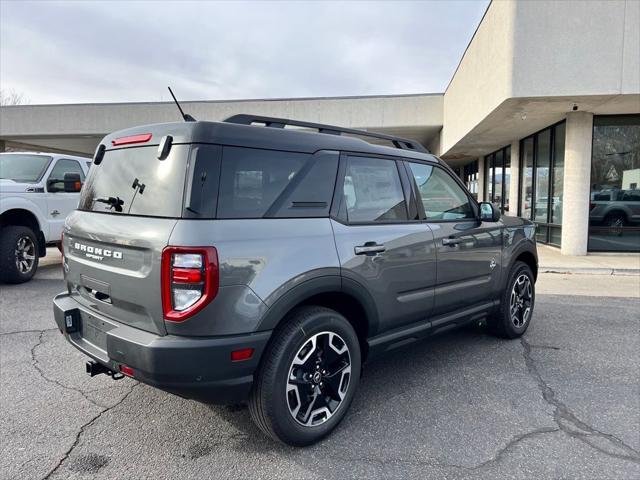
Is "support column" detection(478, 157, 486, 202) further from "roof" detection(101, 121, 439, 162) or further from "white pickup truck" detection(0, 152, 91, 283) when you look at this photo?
"roof" detection(101, 121, 439, 162)

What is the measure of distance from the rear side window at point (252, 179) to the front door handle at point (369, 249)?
652mm

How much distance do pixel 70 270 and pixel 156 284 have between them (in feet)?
3.86

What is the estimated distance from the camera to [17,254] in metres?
7.12

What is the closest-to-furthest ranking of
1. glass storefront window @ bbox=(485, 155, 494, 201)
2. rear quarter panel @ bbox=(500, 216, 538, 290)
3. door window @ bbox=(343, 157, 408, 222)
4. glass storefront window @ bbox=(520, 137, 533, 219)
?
door window @ bbox=(343, 157, 408, 222) < rear quarter panel @ bbox=(500, 216, 538, 290) < glass storefront window @ bbox=(520, 137, 533, 219) < glass storefront window @ bbox=(485, 155, 494, 201)

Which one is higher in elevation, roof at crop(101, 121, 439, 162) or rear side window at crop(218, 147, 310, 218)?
roof at crop(101, 121, 439, 162)

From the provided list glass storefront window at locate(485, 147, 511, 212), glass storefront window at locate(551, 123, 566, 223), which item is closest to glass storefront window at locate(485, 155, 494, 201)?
glass storefront window at locate(485, 147, 511, 212)

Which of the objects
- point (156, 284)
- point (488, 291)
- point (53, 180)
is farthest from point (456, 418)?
point (53, 180)

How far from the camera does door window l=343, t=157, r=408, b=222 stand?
313cm

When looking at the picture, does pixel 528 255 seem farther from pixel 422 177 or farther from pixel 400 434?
pixel 400 434

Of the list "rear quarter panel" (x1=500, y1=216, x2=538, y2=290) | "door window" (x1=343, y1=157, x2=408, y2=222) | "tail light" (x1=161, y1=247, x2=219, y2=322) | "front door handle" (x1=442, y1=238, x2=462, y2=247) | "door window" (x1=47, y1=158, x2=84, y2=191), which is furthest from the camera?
"door window" (x1=47, y1=158, x2=84, y2=191)

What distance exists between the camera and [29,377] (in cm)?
372

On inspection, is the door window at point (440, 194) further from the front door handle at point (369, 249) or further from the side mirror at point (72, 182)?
the side mirror at point (72, 182)

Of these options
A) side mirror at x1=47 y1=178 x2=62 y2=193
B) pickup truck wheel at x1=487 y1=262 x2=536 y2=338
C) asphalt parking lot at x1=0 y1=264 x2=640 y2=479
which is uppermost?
side mirror at x1=47 y1=178 x2=62 y2=193

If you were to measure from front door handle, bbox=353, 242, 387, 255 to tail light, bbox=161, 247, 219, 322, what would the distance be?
1.05m
